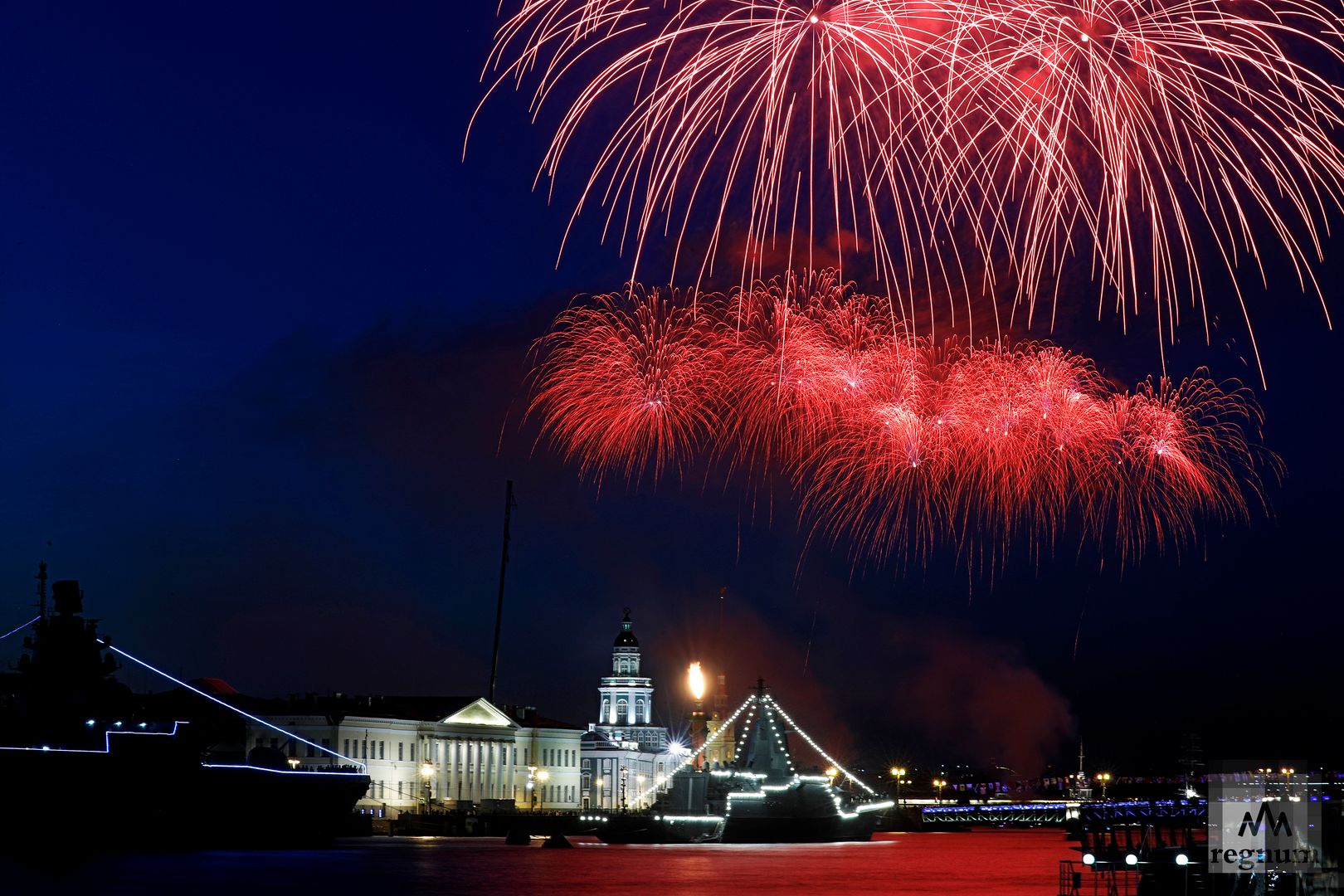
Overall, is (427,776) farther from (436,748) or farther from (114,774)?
(114,774)

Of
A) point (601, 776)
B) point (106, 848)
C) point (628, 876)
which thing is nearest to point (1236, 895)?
point (628, 876)

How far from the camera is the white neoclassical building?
107750mm

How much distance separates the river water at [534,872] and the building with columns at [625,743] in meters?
72.7

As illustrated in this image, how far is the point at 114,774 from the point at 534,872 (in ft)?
81.1

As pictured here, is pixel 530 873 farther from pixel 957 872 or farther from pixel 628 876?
pixel 957 872

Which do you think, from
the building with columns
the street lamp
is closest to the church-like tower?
the building with columns

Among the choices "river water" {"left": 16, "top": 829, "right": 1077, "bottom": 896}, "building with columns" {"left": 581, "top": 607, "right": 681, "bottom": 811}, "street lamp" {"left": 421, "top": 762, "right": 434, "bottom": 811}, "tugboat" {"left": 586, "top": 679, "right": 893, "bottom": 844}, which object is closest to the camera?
"river water" {"left": 16, "top": 829, "right": 1077, "bottom": 896}

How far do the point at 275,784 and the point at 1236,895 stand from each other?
1956 inches

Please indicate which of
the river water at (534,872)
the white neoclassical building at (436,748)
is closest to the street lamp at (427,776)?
the white neoclassical building at (436,748)

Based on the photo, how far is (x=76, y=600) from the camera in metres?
72.1

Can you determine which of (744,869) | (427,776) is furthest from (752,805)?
(427,776)

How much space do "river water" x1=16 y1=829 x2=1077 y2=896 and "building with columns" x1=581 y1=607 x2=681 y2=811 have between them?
72.7 meters

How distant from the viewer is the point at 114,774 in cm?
6334

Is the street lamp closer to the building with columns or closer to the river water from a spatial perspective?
the building with columns
